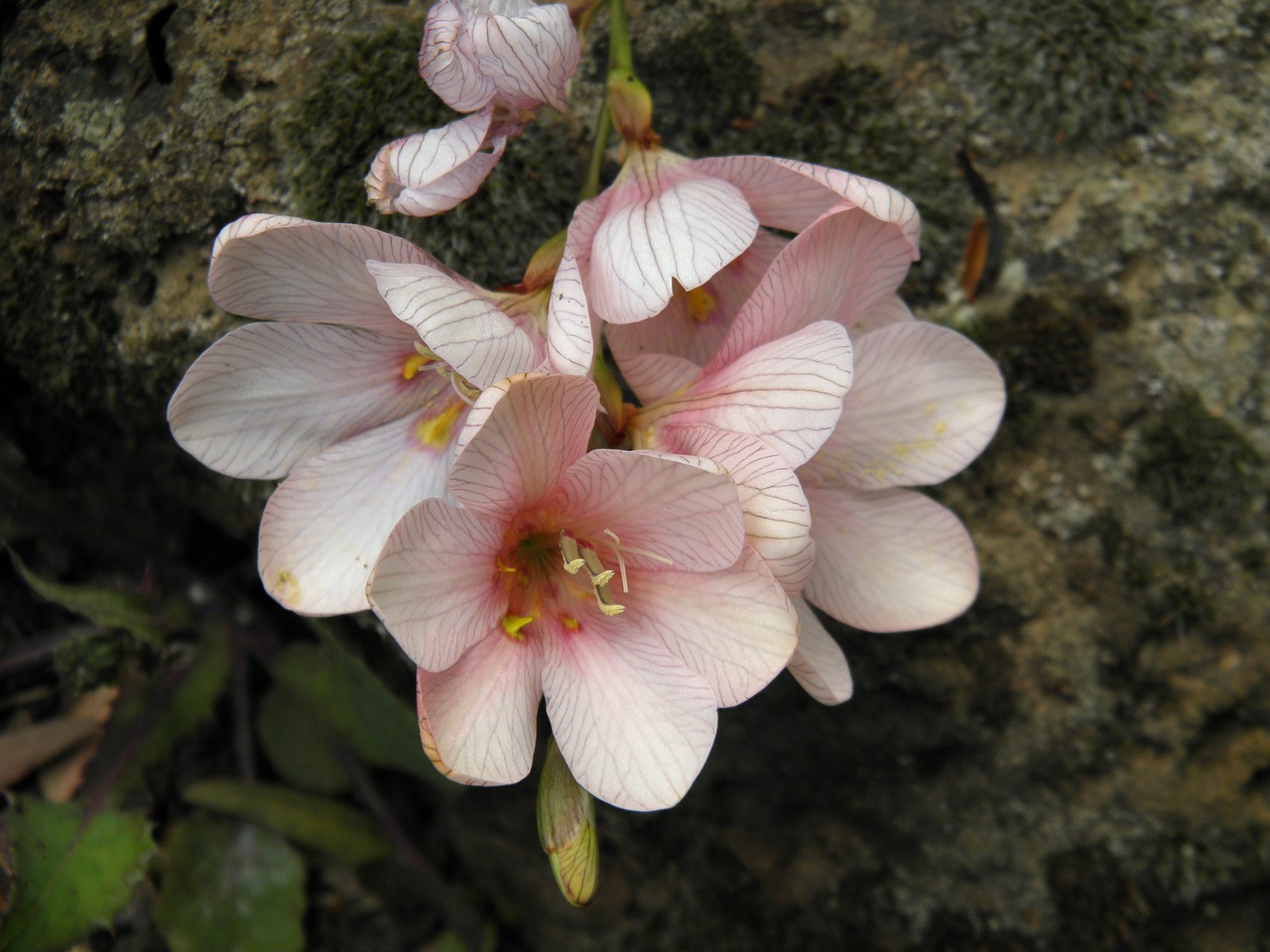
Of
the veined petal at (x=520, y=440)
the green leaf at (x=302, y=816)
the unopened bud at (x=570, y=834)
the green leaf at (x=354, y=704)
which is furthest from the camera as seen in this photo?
the green leaf at (x=302, y=816)

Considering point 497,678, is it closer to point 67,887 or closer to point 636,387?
point 636,387

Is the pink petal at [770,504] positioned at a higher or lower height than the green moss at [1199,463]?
higher

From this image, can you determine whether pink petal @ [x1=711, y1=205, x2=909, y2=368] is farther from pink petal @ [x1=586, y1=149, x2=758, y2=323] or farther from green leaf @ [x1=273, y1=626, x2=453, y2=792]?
green leaf @ [x1=273, y1=626, x2=453, y2=792]

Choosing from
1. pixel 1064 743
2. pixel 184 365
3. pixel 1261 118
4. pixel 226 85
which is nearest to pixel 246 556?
pixel 184 365

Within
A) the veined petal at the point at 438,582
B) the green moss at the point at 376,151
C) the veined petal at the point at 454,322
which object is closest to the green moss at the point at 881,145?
the green moss at the point at 376,151

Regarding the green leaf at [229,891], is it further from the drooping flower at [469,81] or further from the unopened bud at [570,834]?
the drooping flower at [469,81]

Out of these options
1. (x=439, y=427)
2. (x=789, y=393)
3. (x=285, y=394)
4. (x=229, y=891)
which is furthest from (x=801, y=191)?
(x=229, y=891)

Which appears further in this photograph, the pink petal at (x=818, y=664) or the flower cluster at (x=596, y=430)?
the pink petal at (x=818, y=664)

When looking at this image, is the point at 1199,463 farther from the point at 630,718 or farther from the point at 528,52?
the point at 528,52
